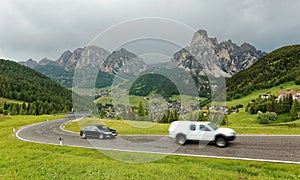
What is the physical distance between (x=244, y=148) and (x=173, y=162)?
796 centimetres

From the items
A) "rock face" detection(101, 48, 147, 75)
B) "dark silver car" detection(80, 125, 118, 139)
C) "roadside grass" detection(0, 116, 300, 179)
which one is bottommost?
"roadside grass" detection(0, 116, 300, 179)

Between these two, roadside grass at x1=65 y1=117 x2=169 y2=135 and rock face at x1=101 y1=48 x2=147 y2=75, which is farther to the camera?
roadside grass at x1=65 y1=117 x2=169 y2=135

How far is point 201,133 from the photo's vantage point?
75.3 feet

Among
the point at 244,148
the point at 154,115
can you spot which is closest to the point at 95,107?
the point at 154,115

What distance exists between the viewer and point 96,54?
51.9 ft

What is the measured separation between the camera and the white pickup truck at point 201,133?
72.5 ft

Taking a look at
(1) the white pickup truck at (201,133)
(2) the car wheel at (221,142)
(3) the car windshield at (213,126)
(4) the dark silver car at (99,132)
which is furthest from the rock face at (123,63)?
(4) the dark silver car at (99,132)

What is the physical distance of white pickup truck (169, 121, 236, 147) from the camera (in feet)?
72.5

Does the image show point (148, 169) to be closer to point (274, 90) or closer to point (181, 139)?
point (181, 139)

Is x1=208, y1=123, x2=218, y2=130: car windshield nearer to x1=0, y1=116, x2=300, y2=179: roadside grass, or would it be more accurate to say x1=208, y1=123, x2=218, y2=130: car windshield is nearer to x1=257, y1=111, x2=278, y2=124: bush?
x1=0, y1=116, x2=300, y2=179: roadside grass

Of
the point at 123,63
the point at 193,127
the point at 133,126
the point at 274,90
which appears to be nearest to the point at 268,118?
the point at 193,127

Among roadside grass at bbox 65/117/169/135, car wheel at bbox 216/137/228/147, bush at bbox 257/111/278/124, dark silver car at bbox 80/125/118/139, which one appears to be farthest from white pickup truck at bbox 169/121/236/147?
bush at bbox 257/111/278/124

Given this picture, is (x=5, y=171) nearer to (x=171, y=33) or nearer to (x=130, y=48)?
(x=130, y=48)

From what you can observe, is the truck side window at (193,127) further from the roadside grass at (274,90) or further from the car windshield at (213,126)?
the roadside grass at (274,90)
